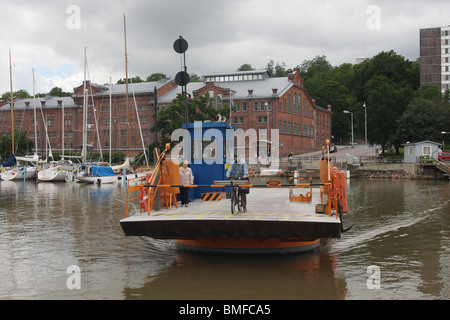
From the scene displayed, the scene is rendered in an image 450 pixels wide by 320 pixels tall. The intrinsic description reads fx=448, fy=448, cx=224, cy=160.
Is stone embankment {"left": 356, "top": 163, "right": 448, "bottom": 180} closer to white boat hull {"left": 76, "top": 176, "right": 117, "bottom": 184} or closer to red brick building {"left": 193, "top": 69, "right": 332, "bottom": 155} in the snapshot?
red brick building {"left": 193, "top": 69, "right": 332, "bottom": 155}

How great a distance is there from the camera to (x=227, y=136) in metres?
15.8

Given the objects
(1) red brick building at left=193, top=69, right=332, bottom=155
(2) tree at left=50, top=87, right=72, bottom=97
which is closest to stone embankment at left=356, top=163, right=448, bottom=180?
(1) red brick building at left=193, top=69, right=332, bottom=155

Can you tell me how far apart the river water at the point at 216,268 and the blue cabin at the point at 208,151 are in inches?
111

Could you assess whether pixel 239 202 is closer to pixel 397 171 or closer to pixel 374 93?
pixel 397 171

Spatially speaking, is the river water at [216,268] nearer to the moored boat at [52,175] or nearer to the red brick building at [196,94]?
the moored boat at [52,175]

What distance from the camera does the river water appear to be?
10.7 metres

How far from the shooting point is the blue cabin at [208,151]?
51.0 feet

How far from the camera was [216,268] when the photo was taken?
1250cm

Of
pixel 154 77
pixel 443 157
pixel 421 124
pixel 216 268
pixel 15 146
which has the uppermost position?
pixel 154 77

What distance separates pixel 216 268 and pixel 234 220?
2.03 meters

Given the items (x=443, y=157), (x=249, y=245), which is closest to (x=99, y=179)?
(x=249, y=245)
